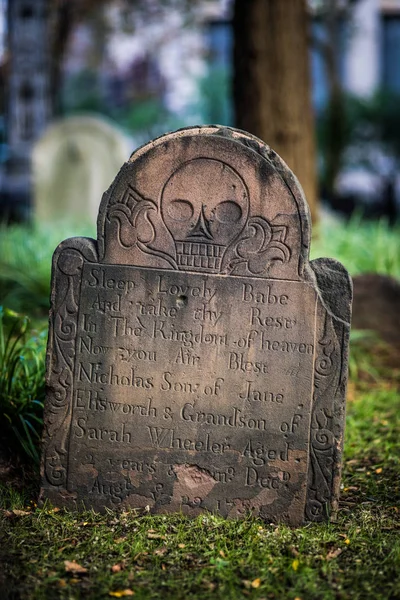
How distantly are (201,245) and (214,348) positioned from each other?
0.47 meters

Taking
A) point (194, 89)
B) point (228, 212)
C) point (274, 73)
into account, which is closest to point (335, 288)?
point (228, 212)

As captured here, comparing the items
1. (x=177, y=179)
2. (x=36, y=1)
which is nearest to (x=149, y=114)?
(x=36, y=1)

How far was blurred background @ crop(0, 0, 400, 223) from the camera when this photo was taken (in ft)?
26.8

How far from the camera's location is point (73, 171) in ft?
41.2

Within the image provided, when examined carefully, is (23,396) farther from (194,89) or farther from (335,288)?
(194,89)

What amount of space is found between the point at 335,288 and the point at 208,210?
2.18 ft

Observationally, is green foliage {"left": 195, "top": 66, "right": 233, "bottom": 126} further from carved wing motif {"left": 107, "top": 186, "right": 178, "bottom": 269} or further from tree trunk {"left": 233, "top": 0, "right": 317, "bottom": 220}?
carved wing motif {"left": 107, "top": 186, "right": 178, "bottom": 269}

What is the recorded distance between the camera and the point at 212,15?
28625 millimetres

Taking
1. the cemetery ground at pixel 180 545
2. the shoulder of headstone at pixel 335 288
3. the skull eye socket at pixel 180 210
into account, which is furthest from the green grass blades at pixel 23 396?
the shoulder of headstone at pixel 335 288

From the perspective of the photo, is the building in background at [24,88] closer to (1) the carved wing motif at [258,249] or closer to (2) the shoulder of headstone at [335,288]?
(1) the carved wing motif at [258,249]

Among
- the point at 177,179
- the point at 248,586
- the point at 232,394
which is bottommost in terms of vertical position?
the point at 248,586

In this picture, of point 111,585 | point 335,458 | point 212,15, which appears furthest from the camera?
point 212,15

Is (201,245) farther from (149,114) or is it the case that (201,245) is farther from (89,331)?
(149,114)

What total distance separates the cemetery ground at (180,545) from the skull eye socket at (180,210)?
126 cm
